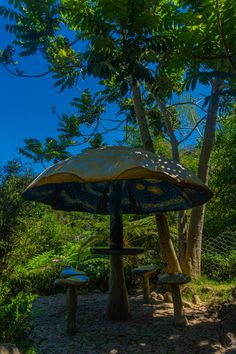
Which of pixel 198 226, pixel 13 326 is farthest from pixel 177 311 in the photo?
pixel 13 326

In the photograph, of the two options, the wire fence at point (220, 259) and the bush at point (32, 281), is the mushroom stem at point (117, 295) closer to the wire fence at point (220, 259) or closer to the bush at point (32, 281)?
the bush at point (32, 281)

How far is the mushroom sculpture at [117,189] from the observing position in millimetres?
4473

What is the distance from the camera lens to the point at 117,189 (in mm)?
6352

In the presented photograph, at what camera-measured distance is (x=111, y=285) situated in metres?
5.77

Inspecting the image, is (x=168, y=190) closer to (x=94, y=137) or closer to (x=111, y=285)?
(x=111, y=285)

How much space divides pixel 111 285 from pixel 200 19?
12.8ft

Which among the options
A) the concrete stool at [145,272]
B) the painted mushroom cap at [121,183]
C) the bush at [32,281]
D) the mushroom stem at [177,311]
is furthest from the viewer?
the bush at [32,281]

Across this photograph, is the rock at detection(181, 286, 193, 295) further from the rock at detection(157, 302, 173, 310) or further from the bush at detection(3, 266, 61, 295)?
the bush at detection(3, 266, 61, 295)

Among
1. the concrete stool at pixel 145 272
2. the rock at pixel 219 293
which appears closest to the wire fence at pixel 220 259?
the rock at pixel 219 293

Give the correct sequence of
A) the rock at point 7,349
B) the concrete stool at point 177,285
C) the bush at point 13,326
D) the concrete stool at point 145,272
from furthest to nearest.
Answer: the concrete stool at point 145,272, the concrete stool at point 177,285, the bush at point 13,326, the rock at point 7,349

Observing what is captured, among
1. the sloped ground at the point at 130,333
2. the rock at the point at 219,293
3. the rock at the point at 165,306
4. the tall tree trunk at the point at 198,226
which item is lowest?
the sloped ground at the point at 130,333

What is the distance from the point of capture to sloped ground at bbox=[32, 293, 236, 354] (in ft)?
14.7

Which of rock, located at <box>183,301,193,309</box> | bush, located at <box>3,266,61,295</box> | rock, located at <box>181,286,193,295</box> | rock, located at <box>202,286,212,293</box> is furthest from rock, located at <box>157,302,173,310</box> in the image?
bush, located at <box>3,266,61,295</box>

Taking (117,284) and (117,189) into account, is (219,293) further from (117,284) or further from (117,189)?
(117,189)
